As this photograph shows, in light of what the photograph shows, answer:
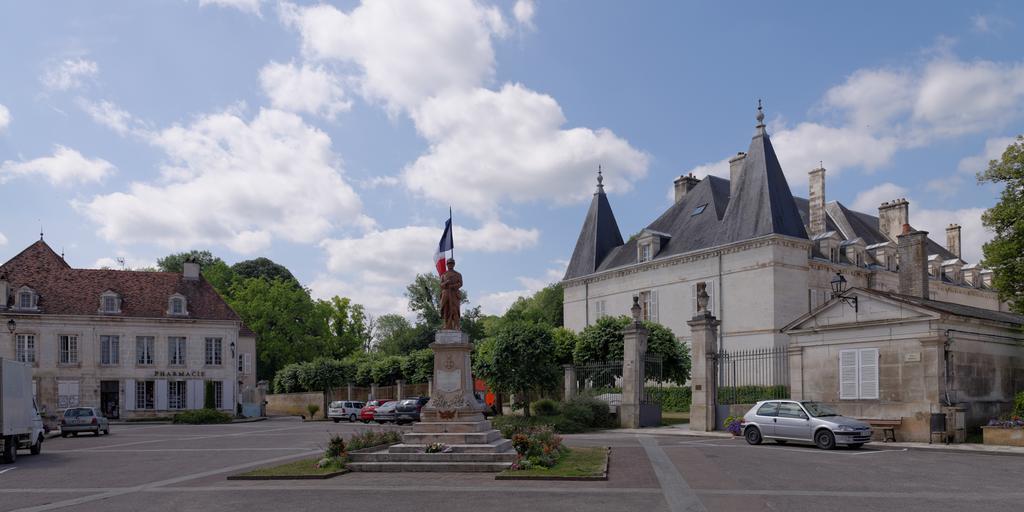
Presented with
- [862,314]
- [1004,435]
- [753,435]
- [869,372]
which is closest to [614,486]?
[753,435]

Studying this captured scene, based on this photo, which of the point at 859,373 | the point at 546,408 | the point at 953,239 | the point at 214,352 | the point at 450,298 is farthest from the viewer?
the point at 953,239

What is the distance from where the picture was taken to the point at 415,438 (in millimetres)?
16281

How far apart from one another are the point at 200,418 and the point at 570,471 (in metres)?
32.5

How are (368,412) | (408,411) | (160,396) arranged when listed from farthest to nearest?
(160,396), (368,412), (408,411)

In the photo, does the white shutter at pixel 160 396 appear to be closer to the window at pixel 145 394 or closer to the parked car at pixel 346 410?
the window at pixel 145 394

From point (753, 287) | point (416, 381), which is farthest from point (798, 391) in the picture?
point (416, 381)

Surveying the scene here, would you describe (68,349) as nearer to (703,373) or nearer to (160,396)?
(160,396)

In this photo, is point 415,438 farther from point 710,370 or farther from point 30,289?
point 30,289

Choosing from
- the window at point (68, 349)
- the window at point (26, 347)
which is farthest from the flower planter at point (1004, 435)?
the window at point (26, 347)

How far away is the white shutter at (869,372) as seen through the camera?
22.6 m

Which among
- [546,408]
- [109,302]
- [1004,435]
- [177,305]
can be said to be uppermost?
[109,302]

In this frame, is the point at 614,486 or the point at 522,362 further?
the point at 522,362

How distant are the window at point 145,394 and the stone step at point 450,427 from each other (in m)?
35.3

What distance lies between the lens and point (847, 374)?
23297mm
